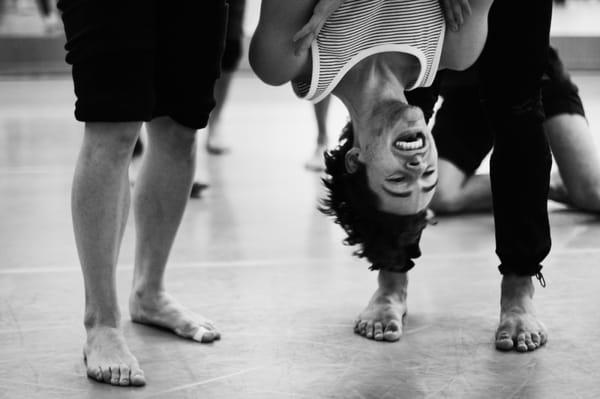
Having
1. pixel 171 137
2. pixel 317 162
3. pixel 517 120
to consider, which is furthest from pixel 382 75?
pixel 317 162

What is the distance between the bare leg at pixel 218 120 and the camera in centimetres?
440

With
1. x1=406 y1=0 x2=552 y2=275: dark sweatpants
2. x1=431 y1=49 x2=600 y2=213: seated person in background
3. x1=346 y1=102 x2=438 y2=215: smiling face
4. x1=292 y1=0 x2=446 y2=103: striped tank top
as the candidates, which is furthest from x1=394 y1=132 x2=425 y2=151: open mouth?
x1=431 y1=49 x2=600 y2=213: seated person in background

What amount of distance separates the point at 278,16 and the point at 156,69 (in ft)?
0.97

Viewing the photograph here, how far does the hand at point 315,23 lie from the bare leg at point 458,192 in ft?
5.30

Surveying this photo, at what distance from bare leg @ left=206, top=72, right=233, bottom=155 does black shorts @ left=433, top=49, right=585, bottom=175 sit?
1.29 m

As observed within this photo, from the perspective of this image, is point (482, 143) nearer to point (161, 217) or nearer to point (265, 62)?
point (161, 217)

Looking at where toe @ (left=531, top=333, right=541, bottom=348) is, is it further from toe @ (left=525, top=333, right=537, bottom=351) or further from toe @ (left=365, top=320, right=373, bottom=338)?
toe @ (left=365, top=320, right=373, bottom=338)

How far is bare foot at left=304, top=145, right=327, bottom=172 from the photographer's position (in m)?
4.10

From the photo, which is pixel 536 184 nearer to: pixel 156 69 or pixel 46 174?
pixel 156 69

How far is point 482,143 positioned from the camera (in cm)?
342

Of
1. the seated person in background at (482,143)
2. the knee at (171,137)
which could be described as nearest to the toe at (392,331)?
the knee at (171,137)

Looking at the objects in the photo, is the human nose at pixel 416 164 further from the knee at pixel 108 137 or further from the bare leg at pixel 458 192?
the bare leg at pixel 458 192

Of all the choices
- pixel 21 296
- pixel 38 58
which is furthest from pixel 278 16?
pixel 38 58

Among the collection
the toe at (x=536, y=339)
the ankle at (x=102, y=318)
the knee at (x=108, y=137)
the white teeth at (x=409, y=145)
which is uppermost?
the white teeth at (x=409, y=145)
